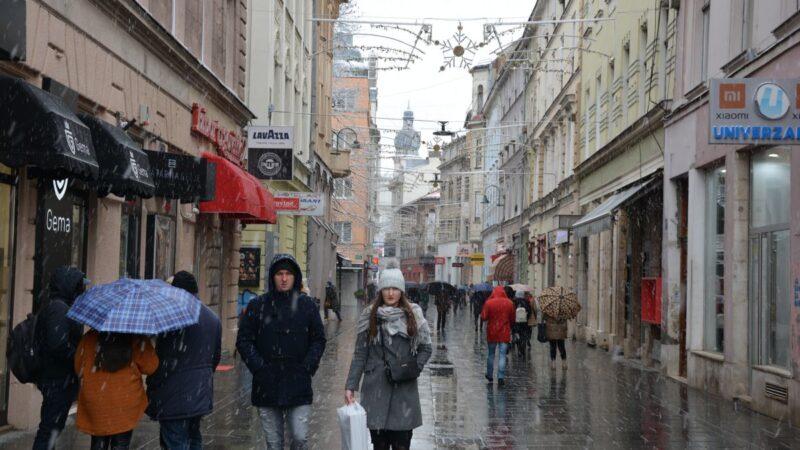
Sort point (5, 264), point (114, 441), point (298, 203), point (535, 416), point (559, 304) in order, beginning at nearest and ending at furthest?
point (114, 441)
point (5, 264)
point (535, 416)
point (559, 304)
point (298, 203)

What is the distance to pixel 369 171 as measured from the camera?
6625cm

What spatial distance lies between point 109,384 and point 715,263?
1246 cm

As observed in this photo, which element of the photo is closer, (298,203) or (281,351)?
(281,351)

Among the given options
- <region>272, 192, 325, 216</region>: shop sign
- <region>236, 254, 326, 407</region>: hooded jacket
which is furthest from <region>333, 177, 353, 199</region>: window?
<region>236, 254, 326, 407</region>: hooded jacket

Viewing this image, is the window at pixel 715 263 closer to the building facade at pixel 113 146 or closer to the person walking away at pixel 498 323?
the person walking away at pixel 498 323

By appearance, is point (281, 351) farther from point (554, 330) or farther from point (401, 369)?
point (554, 330)

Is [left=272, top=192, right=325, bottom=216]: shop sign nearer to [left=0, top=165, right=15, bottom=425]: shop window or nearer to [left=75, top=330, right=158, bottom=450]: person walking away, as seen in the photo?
[left=0, top=165, right=15, bottom=425]: shop window

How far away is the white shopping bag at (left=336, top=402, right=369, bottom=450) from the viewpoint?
22.1 ft

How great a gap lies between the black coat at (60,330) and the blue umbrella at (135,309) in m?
0.58

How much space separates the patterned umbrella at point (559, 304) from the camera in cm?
1892

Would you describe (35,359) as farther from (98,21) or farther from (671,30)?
(671,30)

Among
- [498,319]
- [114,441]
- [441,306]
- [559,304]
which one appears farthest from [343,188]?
[114,441]

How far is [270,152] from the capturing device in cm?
2214

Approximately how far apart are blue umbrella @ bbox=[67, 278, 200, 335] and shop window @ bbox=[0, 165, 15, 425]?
11.0ft
